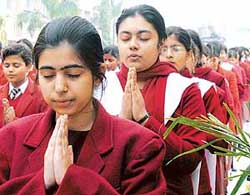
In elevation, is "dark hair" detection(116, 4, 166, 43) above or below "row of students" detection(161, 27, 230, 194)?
above

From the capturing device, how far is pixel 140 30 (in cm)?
187

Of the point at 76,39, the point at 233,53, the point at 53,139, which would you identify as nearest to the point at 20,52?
the point at 76,39

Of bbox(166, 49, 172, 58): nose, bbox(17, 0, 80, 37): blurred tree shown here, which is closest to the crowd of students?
bbox(166, 49, 172, 58): nose

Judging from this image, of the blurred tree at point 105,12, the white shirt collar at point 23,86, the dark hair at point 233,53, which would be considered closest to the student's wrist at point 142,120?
the white shirt collar at point 23,86

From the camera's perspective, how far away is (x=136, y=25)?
73.9 inches

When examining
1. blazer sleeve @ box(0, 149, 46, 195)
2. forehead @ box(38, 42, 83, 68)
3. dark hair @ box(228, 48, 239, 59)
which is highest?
forehead @ box(38, 42, 83, 68)

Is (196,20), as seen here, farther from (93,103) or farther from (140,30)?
(93,103)

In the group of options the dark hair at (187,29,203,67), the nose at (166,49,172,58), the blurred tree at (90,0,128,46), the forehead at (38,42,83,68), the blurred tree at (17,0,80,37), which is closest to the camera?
the forehead at (38,42,83,68)

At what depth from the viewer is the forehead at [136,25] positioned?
187 cm

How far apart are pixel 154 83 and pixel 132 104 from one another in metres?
0.23

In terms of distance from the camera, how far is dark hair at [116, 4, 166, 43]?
6.19ft

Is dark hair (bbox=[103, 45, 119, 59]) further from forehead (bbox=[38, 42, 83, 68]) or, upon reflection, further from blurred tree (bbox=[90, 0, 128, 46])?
forehead (bbox=[38, 42, 83, 68])

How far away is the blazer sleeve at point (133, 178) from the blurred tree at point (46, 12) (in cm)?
444

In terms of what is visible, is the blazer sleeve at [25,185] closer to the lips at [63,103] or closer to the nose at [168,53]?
the lips at [63,103]
